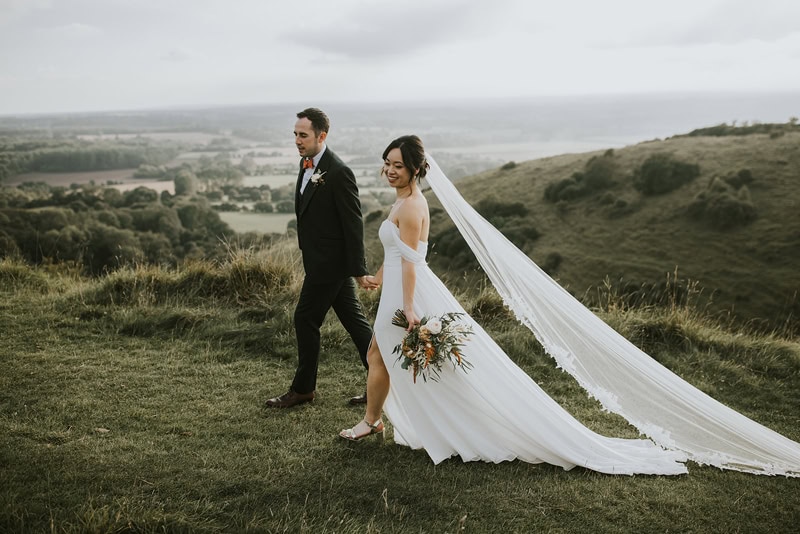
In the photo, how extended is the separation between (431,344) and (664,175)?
39.9 meters

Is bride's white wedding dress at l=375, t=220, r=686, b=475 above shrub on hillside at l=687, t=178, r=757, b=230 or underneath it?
above

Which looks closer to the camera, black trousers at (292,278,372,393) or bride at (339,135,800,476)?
bride at (339,135,800,476)

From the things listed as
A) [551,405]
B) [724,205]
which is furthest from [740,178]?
[551,405]

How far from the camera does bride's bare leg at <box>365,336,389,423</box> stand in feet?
13.8

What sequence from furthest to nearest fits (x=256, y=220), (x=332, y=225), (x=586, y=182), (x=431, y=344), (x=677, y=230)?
1. (x=586, y=182)
2. (x=677, y=230)
3. (x=256, y=220)
4. (x=332, y=225)
5. (x=431, y=344)

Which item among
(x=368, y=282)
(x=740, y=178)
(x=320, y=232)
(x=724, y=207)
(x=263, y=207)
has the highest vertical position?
(x=320, y=232)

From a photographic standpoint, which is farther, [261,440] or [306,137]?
[306,137]

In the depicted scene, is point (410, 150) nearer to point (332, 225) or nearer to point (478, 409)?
point (332, 225)

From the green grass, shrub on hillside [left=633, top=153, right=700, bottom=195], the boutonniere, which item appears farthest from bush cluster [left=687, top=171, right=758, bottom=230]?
the boutonniere

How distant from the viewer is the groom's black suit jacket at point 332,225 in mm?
4551

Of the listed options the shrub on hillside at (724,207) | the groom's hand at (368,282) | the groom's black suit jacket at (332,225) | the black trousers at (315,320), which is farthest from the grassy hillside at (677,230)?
the groom's hand at (368,282)

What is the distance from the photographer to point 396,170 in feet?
12.8

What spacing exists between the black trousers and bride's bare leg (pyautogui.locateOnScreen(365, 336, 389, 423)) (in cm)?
50

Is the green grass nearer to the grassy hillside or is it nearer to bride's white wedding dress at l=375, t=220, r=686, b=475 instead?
bride's white wedding dress at l=375, t=220, r=686, b=475
